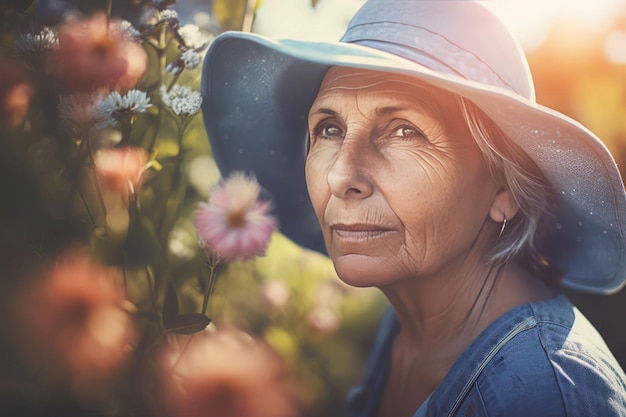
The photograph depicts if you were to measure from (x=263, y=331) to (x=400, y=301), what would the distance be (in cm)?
37

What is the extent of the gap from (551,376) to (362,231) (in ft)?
1.51

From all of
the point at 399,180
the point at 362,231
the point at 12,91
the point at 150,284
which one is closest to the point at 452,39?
the point at 399,180

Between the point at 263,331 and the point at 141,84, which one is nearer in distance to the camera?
the point at 141,84

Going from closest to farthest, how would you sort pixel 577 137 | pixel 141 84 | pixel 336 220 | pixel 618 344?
pixel 577 137 < pixel 336 220 < pixel 141 84 < pixel 618 344

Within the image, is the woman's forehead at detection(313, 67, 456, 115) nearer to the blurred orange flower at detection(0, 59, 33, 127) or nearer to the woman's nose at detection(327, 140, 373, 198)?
the woman's nose at detection(327, 140, 373, 198)

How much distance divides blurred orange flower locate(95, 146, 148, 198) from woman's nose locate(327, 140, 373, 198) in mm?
480

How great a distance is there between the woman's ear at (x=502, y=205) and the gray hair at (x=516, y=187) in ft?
0.04

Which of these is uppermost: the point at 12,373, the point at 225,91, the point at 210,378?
the point at 225,91

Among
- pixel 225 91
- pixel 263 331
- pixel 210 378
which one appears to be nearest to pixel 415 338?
pixel 263 331

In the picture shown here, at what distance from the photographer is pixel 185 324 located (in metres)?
1.36

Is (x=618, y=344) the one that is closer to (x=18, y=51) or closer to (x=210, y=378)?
(x=210, y=378)

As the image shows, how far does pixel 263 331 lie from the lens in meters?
1.50

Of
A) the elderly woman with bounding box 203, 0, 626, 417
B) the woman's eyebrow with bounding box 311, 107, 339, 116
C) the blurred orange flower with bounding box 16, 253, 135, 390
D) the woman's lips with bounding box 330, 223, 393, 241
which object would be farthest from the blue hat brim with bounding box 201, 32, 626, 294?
the blurred orange flower with bounding box 16, 253, 135, 390

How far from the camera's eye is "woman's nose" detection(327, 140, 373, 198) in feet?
3.95
